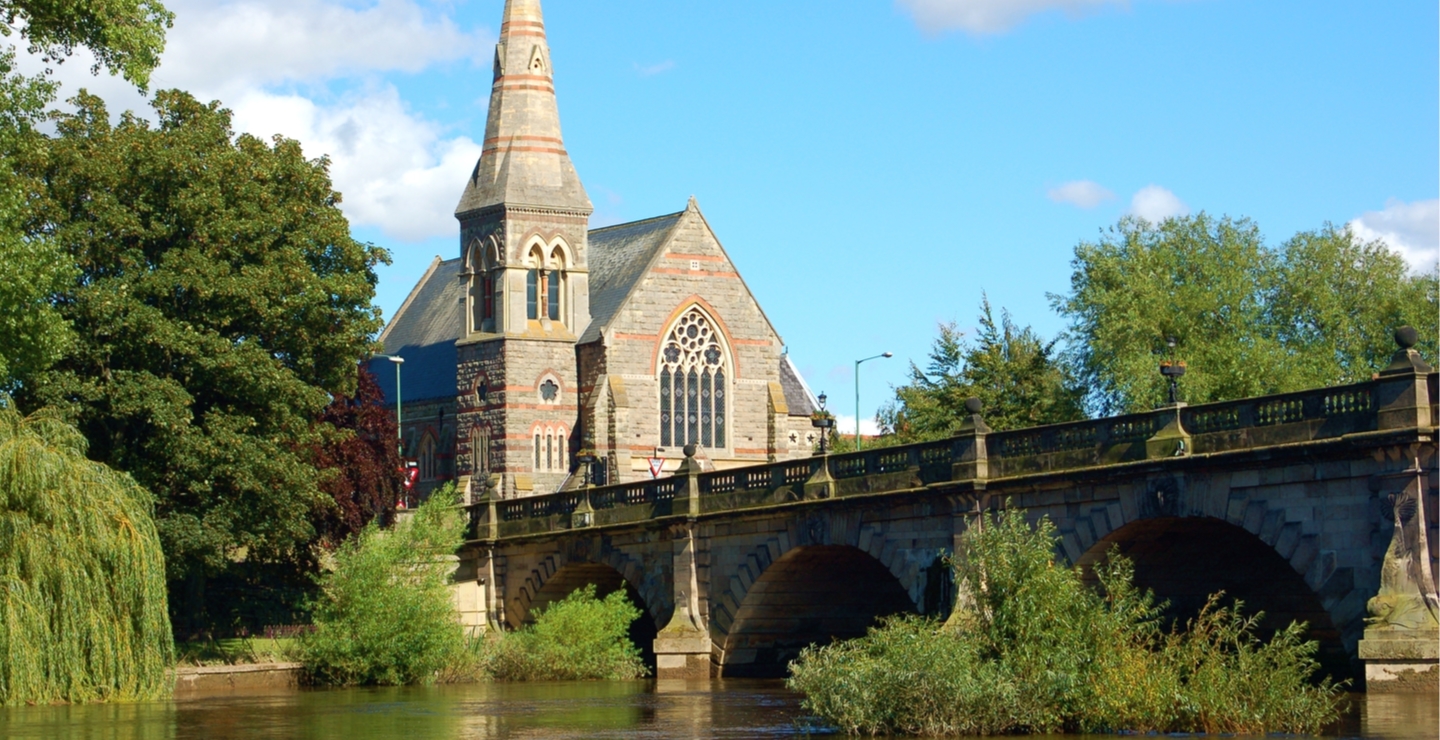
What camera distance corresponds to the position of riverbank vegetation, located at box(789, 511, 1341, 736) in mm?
25125

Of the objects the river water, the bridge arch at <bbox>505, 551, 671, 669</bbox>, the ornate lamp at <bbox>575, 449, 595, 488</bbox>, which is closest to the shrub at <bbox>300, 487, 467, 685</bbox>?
the river water

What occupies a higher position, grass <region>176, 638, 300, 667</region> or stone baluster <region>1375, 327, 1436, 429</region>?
stone baluster <region>1375, 327, 1436, 429</region>

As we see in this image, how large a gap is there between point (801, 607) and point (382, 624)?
8775mm

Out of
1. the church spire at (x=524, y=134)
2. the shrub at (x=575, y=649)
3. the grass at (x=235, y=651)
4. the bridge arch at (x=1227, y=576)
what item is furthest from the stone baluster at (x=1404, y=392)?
the church spire at (x=524, y=134)

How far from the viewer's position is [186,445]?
139 ft

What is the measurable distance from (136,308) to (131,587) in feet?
34.8

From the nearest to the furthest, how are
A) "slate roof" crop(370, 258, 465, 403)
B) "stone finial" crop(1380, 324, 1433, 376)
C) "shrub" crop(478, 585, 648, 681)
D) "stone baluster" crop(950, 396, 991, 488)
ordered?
Result: "stone finial" crop(1380, 324, 1433, 376)
"stone baluster" crop(950, 396, 991, 488)
"shrub" crop(478, 585, 648, 681)
"slate roof" crop(370, 258, 465, 403)

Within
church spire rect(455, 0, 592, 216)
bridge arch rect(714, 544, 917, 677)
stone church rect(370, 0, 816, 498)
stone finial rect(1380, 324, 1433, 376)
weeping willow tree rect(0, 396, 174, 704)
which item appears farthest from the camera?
church spire rect(455, 0, 592, 216)

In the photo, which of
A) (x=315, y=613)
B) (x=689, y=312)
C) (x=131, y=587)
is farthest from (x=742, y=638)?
(x=689, y=312)

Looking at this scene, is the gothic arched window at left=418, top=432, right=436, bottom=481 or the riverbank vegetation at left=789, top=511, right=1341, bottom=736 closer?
the riverbank vegetation at left=789, top=511, right=1341, bottom=736

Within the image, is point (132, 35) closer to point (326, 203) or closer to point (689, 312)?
point (326, 203)

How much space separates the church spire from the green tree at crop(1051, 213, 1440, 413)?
17.7 meters

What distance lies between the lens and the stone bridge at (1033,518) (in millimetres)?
28203

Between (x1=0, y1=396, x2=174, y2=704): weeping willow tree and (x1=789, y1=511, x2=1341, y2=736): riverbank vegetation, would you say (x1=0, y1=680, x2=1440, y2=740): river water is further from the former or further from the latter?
(x1=789, y1=511, x2=1341, y2=736): riverbank vegetation
